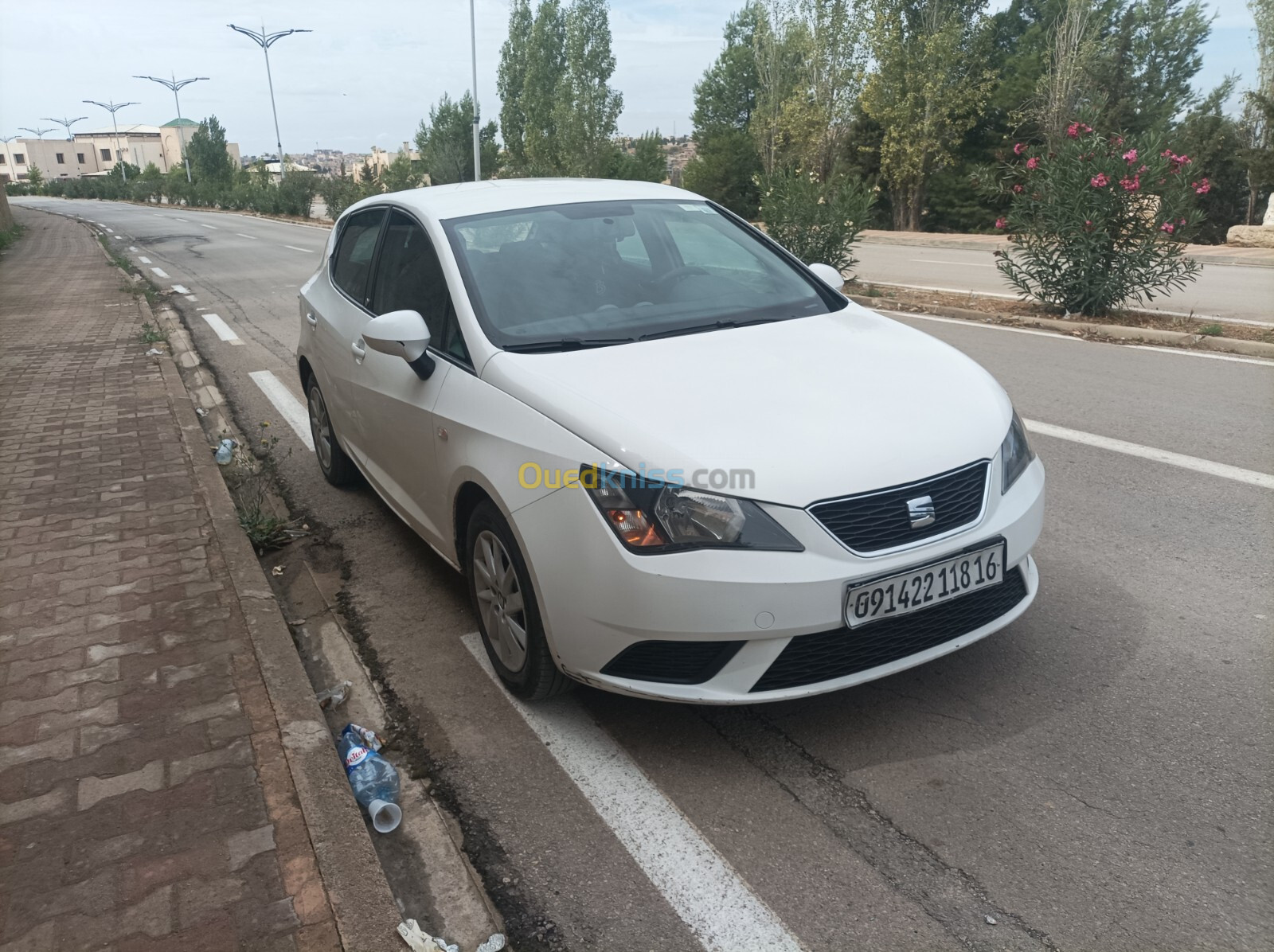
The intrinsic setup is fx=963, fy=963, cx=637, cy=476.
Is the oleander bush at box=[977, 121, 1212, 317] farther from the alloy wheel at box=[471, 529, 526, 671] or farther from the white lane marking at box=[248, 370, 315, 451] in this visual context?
the alloy wheel at box=[471, 529, 526, 671]

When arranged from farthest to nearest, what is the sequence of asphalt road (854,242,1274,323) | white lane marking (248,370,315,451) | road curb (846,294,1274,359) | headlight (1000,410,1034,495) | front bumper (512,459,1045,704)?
asphalt road (854,242,1274,323) < road curb (846,294,1274,359) < white lane marking (248,370,315,451) < headlight (1000,410,1034,495) < front bumper (512,459,1045,704)

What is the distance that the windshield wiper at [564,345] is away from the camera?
133 inches

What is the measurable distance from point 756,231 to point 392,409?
76.5 inches

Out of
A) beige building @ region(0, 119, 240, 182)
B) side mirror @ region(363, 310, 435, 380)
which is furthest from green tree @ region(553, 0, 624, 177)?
beige building @ region(0, 119, 240, 182)

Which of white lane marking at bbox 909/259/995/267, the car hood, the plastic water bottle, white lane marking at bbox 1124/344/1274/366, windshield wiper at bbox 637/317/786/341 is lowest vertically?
white lane marking at bbox 909/259/995/267

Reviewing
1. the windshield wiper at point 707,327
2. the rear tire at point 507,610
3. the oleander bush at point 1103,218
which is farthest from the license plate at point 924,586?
the oleander bush at point 1103,218

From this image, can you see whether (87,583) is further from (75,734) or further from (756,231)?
(756,231)

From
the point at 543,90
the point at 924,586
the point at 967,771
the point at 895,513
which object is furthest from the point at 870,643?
the point at 543,90

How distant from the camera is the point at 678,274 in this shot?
402cm

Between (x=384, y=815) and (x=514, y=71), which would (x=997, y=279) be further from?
(x=514, y=71)

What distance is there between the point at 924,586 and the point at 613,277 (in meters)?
1.82

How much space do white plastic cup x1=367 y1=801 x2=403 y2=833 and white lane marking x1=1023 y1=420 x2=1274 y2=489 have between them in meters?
4.67

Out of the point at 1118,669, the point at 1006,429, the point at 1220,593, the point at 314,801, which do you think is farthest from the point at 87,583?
the point at 1220,593

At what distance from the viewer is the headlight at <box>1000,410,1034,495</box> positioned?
3043mm
